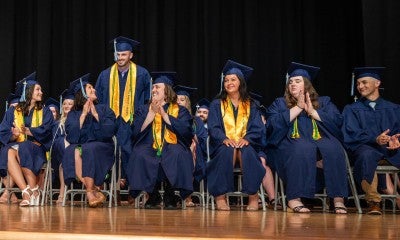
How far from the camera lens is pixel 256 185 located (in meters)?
5.23

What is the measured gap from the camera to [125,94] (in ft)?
21.9

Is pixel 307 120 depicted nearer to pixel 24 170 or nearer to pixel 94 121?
pixel 94 121

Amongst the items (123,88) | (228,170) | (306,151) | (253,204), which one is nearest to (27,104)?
(123,88)

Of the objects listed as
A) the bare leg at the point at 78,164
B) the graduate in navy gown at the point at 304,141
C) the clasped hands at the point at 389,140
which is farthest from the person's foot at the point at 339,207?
the bare leg at the point at 78,164

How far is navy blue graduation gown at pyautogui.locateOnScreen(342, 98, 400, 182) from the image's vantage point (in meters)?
5.11

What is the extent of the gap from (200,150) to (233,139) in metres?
1.27

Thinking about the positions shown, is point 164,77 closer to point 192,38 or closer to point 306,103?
point 306,103

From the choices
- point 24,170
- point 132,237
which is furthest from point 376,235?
point 24,170

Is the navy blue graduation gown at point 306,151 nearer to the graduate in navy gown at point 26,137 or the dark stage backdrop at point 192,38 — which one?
the graduate in navy gown at point 26,137

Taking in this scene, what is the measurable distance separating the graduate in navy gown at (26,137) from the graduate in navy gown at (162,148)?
3.93 ft

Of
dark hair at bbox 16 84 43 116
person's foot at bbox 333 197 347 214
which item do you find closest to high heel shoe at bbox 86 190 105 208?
dark hair at bbox 16 84 43 116

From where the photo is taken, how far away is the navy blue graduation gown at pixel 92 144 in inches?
221

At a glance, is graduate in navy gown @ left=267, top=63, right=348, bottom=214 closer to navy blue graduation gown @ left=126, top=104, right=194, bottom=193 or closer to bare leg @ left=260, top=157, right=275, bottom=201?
bare leg @ left=260, top=157, right=275, bottom=201

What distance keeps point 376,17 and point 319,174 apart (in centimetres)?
238
